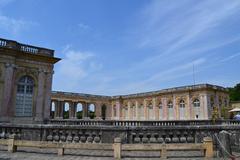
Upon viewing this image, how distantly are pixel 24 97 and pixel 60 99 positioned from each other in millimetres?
21679

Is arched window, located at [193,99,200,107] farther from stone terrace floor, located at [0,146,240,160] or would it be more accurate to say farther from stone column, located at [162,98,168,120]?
stone terrace floor, located at [0,146,240,160]

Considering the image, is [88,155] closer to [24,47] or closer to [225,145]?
[225,145]

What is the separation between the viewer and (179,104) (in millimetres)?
34625

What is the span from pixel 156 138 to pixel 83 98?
35990 mm

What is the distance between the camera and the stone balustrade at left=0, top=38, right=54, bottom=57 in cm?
1638

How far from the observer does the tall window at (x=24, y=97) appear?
16.8 meters

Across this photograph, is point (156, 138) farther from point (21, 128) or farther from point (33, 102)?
point (33, 102)

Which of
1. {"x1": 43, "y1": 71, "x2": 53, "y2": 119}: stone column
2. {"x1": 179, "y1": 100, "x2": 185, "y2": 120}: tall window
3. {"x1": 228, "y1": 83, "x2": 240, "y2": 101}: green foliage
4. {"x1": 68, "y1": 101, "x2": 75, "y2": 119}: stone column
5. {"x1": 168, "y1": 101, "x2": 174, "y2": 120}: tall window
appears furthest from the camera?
{"x1": 228, "y1": 83, "x2": 240, "y2": 101}: green foliage

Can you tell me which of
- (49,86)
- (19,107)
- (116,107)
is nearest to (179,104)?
(116,107)

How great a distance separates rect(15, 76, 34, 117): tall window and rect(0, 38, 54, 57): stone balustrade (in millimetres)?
2121

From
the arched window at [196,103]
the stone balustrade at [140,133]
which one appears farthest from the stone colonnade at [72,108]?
the stone balustrade at [140,133]

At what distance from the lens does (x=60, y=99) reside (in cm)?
3847

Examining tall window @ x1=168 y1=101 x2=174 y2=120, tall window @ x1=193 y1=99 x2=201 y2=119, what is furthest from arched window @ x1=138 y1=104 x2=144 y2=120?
tall window @ x1=193 y1=99 x2=201 y2=119

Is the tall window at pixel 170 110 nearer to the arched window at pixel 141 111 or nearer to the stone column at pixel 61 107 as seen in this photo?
the arched window at pixel 141 111
